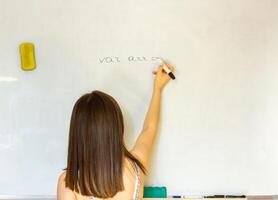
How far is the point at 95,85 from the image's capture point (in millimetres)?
1269

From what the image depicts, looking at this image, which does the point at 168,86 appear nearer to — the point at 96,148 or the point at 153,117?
the point at 153,117

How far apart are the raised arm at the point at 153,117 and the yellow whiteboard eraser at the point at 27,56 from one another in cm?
39

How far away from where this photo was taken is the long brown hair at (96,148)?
1028 millimetres

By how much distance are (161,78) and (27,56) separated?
0.43 m

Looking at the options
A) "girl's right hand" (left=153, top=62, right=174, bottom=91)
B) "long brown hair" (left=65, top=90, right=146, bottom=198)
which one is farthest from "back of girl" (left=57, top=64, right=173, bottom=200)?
"girl's right hand" (left=153, top=62, right=174, bottom=91)

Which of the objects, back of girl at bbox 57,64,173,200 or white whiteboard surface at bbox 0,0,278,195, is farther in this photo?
white whiteboard surface at bbox 0,0,278,195

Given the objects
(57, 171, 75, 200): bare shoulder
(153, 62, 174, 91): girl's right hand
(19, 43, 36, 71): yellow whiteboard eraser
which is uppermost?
(19, 43, 36, 71): yellow whiteboard eraser

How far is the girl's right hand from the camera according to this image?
125 centimetres

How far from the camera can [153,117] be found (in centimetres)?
125

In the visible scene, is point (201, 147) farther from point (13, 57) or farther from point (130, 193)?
point (13, 57)

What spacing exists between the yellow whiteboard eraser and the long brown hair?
0.29 meters

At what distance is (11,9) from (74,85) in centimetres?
31

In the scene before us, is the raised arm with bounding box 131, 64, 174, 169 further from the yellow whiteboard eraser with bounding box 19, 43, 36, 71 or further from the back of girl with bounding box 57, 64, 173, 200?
the yellow whiteboard eraser with bounding box 19, 43, 36, 71

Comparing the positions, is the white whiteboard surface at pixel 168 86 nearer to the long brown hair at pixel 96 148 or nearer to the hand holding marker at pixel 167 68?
the hand holding marker at pixel 167 68
